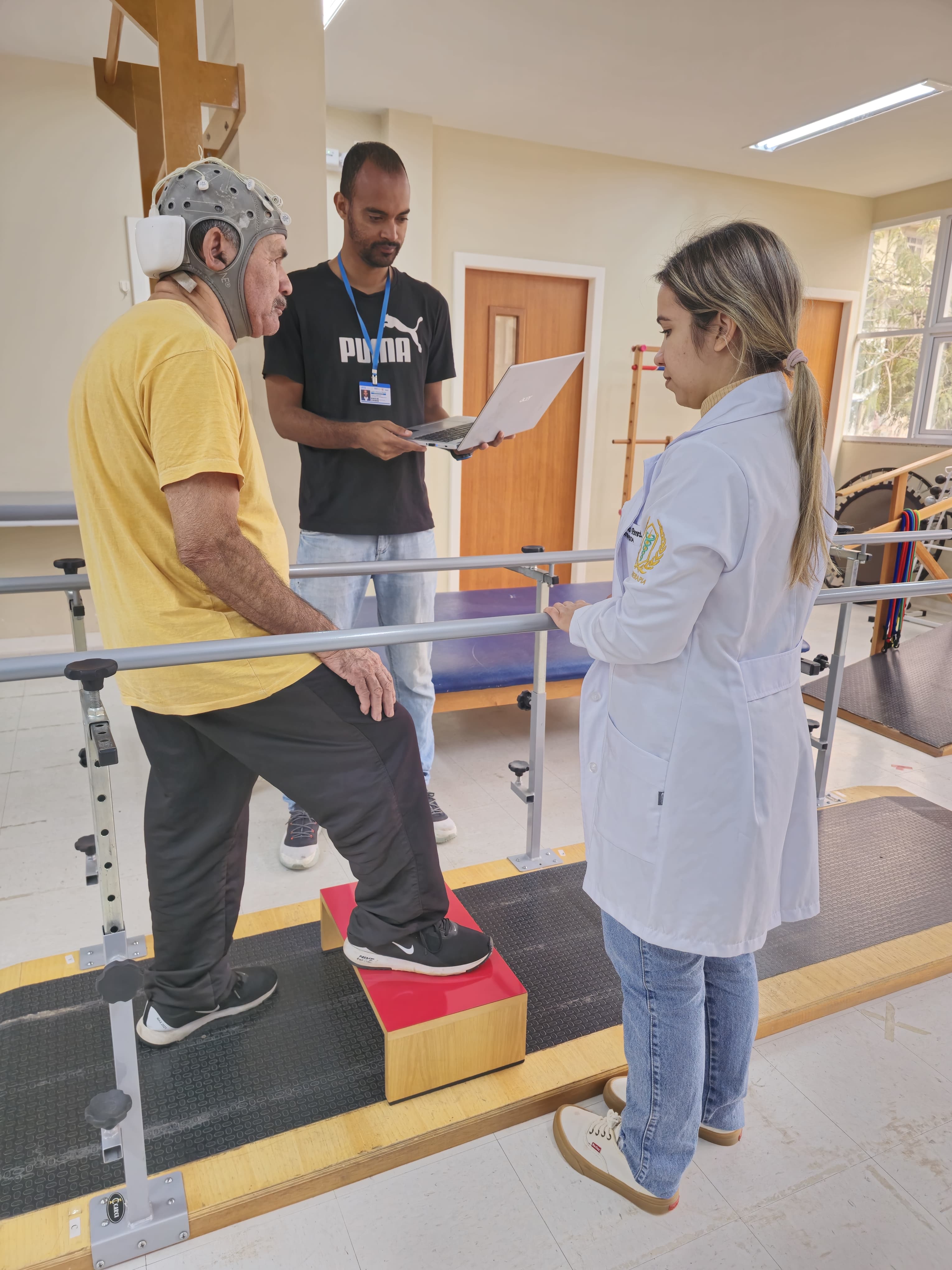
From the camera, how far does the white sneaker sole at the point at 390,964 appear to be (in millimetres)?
1570

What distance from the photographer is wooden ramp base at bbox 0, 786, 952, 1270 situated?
127 centimetres

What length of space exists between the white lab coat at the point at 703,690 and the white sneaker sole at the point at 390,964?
0.49 metres

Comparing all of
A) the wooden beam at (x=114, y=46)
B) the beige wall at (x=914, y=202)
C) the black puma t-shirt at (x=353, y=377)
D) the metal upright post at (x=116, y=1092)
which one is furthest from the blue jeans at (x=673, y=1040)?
the beige wall at (x=914, y=202)

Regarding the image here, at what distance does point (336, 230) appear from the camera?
4812mm

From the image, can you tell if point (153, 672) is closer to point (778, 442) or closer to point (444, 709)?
point (778, 442)

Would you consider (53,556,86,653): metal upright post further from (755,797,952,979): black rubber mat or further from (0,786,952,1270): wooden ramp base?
(755,797,952,979): black rubber mat

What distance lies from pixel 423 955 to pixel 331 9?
3.84 meters

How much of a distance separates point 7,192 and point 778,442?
4594 millimetres

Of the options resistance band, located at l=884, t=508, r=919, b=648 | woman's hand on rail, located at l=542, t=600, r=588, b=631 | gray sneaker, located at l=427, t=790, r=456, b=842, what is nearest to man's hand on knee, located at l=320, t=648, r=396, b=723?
woman's hand on rail, located at l=542, t=600, r=588, b=631

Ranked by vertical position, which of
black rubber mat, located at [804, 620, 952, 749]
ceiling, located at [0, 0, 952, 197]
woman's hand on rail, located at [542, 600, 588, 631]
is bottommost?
black rubber mat, located at [804, 620, 952, 749]

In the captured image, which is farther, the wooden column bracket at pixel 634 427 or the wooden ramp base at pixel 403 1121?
the wooden column bracket at pixel 634 427

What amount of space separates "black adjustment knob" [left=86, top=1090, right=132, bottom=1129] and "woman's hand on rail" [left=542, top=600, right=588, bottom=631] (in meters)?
0.94

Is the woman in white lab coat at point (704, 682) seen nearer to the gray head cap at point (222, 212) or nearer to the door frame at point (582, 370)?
the gray head cap at point (222, 212)

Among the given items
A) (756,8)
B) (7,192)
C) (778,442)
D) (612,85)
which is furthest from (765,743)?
(7,192)
